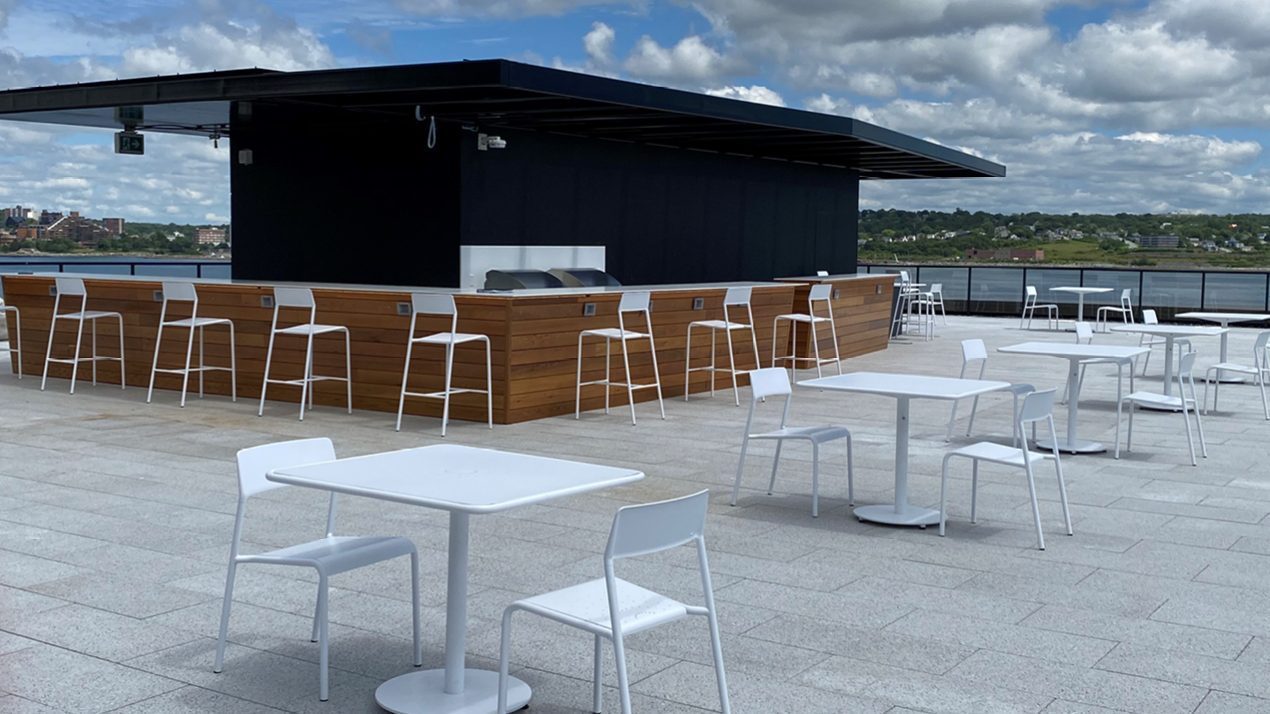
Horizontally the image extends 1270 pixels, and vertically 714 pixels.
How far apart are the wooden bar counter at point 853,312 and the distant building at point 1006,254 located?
1237cm

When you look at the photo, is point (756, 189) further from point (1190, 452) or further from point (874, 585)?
point (874, 585)

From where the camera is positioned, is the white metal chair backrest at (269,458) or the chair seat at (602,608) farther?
the white metal chair backrest at (269,458)

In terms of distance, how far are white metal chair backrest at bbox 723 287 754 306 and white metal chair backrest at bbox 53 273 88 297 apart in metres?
5.20

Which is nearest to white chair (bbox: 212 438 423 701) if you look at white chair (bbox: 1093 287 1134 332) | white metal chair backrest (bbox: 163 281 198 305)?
white metal chair backrest (bbox: 163 281 198 305)

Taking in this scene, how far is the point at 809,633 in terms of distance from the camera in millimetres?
4242

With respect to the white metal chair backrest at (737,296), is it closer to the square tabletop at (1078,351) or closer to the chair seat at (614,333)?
the chair seat at (614,333)

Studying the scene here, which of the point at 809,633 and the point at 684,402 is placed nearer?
the point at 809,633

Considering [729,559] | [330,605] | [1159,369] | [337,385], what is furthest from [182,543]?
[1159,369]

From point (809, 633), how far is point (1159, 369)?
10.3m

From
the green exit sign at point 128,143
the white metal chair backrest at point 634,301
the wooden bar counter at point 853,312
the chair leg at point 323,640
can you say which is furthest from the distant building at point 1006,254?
the chair leg at point 323,640

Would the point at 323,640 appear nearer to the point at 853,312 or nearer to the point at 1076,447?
the point at 1076,447

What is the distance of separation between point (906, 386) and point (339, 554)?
124 inches

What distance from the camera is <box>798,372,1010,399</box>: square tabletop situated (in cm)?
582

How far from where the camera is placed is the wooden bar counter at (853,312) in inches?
518
